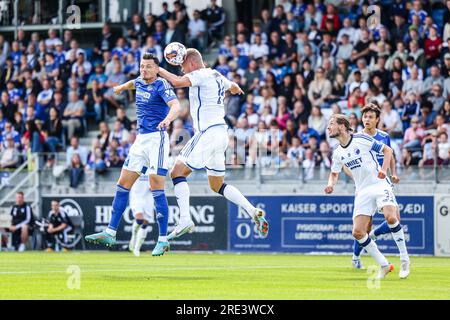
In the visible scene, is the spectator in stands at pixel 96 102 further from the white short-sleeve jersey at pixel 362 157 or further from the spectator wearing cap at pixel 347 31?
the white short-sleeve jersey at pixel 362 157

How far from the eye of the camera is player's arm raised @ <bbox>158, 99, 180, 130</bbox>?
611 inches

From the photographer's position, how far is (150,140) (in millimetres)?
17172

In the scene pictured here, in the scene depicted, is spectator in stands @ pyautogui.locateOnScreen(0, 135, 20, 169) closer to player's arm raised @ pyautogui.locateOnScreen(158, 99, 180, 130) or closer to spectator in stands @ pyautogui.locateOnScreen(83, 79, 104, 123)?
spectator in stands @ pyautogui.locateOnScreen(83, 79, 104, 123)

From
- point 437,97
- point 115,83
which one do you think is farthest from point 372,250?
point 115,83

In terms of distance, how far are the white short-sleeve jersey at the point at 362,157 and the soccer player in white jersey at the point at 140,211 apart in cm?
820

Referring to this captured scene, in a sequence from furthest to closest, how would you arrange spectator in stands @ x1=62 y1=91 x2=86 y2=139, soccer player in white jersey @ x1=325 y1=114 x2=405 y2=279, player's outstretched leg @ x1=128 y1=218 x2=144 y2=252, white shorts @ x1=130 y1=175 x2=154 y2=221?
spectator in stands @ x1=62 y1=91 x2=86 y2=139, white shorts @ x1=130 y1=175 x2=154 y2=221, player's outstretched leg @ x1=128 y1=218 x2=144 y2=252, soccer player in white jersey @ x1=325 y1=114 x2=405 y2=279

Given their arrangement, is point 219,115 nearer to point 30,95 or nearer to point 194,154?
point 194,154

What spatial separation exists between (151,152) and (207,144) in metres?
1.12

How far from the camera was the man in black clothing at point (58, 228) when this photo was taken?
2812 centimetres

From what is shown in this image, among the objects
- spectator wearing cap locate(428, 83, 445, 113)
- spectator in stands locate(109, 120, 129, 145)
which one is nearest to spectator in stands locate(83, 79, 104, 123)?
spectator in stands locate(109, 120, 129, 145)

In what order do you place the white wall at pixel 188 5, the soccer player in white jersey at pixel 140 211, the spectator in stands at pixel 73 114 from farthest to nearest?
the white wall at pixel 188 5 → the spectator in stands at pixel 73 114 → the soccer player in white jersey at pixel 140 211

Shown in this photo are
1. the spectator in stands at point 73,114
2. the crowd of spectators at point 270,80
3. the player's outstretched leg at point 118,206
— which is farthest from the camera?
the spectator in stands at point 73,114

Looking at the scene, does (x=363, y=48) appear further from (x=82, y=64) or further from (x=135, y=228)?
(x=82, y=64)

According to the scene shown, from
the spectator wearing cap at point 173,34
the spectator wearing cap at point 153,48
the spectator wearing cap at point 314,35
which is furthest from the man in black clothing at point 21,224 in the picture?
the spectator wearing cap at point 314,35
